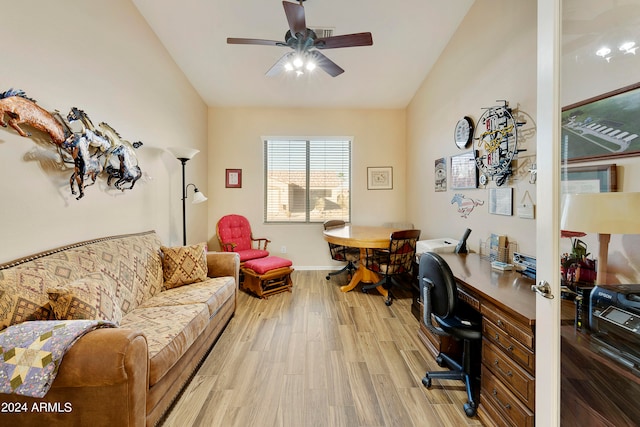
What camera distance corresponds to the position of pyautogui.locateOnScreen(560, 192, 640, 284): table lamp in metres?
0.83

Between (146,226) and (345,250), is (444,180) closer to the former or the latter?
(345,250)

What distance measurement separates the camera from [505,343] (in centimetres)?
128

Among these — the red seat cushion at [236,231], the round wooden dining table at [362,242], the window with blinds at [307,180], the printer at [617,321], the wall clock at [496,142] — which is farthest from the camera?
the window with blinds at [307,180]

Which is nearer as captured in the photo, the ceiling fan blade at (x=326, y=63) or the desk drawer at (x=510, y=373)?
the desk drawer at (x=510, y=373)

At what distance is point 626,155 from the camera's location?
0.94 metres

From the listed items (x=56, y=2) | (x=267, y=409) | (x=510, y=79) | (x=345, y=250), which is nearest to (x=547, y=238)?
(x=510, y=79)

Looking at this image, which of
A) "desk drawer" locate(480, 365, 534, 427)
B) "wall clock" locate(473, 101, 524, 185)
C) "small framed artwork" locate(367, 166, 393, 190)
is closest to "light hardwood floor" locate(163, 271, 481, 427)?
"desk drawer" locate(480, 365, 534, 427)

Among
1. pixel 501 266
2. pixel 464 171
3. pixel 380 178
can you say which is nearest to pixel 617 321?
pixel 501 266

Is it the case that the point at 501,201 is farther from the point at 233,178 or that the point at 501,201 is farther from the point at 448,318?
the point at 233,178

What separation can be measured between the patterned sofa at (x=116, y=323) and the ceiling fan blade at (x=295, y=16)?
2245mm

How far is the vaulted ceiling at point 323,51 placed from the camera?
2330 mm

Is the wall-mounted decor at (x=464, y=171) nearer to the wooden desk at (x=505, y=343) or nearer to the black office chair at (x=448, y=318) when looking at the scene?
the wooden desk at (x=505, y=343)

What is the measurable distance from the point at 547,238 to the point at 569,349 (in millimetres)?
451

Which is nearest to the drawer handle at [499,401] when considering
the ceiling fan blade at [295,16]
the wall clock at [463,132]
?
the wall clock at [463,132]
